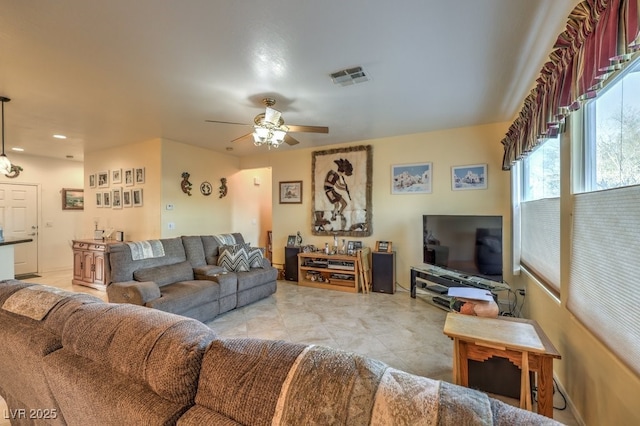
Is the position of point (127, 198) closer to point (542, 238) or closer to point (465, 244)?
point (465, 244)

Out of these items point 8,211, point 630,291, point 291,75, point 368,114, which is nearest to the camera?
point 630,291

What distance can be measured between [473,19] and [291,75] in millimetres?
1465

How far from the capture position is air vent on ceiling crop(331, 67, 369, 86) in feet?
8.23

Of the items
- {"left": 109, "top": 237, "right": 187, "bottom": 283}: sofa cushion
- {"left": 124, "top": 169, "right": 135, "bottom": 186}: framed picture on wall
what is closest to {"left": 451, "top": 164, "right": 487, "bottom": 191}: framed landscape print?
{"left": 109, "top": 237, "right": 187, "bottom": 283}: sofa cushion

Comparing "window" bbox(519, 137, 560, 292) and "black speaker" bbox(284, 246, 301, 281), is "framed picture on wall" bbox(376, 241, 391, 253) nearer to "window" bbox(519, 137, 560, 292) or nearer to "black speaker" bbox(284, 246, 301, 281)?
"black speaker" bbox(284, 246, 301, 281)

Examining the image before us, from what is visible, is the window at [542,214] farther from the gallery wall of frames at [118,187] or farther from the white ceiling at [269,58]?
the gallery wall of frames at [118,187]

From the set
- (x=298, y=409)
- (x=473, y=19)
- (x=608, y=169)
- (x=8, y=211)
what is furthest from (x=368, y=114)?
(x=8, y=211)

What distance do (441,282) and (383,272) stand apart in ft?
3.23

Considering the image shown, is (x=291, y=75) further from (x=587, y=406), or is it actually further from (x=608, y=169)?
(x=587, y=406)

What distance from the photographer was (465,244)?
3.57m

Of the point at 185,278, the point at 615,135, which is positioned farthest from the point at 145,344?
the point at 185,278

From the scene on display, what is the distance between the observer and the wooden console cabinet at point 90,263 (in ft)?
15.3

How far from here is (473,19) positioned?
6.10ft

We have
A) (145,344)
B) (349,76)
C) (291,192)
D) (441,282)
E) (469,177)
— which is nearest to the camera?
(145,344)
